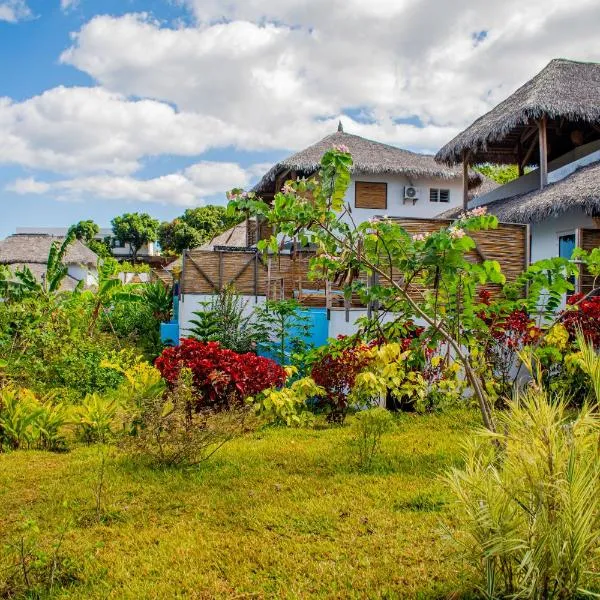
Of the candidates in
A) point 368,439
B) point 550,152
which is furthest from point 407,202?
point 368,439

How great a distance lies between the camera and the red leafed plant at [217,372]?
22.8 ft

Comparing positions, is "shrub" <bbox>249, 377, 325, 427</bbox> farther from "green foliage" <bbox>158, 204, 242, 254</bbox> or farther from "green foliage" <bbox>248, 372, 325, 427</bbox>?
"green foliage" <bbox>158, 204, 242, 254</bbox>

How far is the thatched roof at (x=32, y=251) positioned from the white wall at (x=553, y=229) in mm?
30675

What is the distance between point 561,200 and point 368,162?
11383 mm

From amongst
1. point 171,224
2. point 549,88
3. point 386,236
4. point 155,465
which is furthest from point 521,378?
point 171,224

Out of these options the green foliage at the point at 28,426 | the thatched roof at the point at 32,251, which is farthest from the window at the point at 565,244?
the thatched roof at the point at 32,251

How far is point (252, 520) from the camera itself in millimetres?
4121

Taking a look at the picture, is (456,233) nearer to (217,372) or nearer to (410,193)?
(217,372)

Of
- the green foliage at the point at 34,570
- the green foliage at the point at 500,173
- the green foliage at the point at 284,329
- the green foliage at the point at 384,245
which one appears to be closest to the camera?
the green foliage at the point at 34,570

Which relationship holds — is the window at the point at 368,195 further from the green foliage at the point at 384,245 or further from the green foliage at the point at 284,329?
the green foliage at the point at 384,245

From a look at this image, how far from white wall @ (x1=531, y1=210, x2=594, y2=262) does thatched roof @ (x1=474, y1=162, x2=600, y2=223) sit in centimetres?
33

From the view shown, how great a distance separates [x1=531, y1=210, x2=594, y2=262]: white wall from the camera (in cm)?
1251

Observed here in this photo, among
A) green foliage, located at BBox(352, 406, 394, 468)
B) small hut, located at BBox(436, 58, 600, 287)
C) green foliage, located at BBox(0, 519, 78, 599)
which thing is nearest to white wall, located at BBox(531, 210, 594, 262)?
small hut, located at BBox(436, 58, 600, 287)

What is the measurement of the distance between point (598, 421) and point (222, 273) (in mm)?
10649
